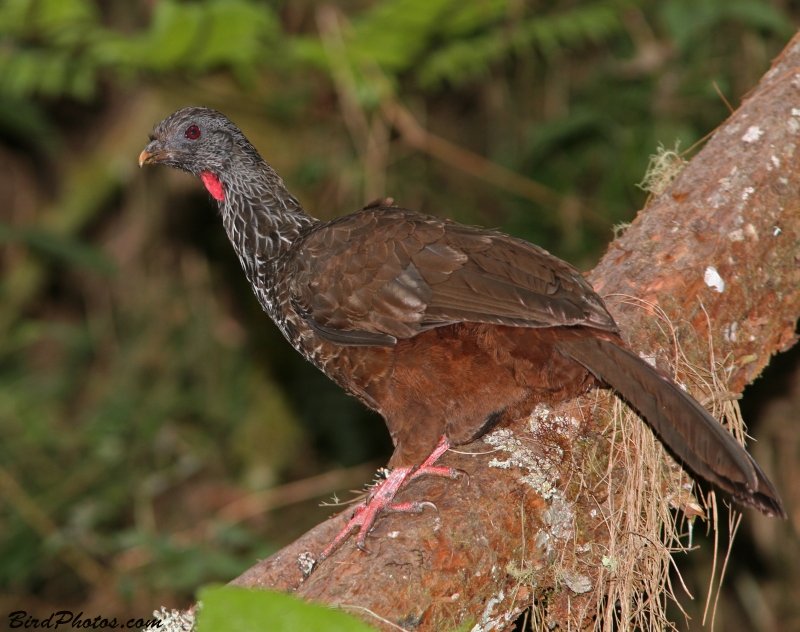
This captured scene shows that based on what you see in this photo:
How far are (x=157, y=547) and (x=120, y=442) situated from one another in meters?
1.10

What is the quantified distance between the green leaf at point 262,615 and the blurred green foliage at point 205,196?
370 cm

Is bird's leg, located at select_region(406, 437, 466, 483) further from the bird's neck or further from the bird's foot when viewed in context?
the bird's neck

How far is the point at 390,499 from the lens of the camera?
2633 millimetres

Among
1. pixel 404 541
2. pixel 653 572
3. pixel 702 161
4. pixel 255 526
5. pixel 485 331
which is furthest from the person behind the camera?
pixel 255 526

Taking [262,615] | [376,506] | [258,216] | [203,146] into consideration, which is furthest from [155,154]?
[262,615]

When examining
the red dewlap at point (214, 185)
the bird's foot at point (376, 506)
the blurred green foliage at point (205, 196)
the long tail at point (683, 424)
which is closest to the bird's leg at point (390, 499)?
the bird's foot at point (376, 506)

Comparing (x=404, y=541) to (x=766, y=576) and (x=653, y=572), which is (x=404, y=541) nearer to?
(x=653, y=572)

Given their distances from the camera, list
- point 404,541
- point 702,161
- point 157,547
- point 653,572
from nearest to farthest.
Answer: point 404,541
point 653,572
point 702,161
point 157,547

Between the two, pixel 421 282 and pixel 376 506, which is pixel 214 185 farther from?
pixel 376 506

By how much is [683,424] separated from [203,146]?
2414 mm

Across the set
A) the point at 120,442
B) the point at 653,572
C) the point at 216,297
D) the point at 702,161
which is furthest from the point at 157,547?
the point at 702,161

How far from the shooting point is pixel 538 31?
5422mm

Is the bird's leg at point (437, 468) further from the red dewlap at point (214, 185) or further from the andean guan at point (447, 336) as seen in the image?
the red dewlap at point (214, 185)

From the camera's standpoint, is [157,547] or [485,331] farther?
[157,547]
